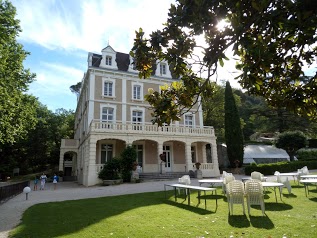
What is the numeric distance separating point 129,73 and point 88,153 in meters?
9.52

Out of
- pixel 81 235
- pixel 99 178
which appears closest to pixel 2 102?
pixel 99 178

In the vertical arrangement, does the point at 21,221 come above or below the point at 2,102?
below

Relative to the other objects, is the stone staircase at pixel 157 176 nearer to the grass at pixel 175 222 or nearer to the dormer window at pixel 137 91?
the dormer window at pixel 137 91

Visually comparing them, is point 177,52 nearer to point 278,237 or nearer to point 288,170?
point 278,237

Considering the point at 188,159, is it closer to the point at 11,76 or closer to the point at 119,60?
the point at 119,60

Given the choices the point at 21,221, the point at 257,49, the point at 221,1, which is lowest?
the point at 21,221

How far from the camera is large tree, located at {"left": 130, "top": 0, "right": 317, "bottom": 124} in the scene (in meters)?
3.02

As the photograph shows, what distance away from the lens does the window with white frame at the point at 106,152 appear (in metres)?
23.0

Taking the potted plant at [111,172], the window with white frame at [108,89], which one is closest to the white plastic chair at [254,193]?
the potted plant at [111,172]

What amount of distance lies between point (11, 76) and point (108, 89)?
353 inches

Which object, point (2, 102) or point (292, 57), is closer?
point (292, 57)

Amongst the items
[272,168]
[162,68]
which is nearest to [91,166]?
[162,68]

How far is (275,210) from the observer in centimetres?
732

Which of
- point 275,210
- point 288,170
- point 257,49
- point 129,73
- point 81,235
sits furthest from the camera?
point 129,73
